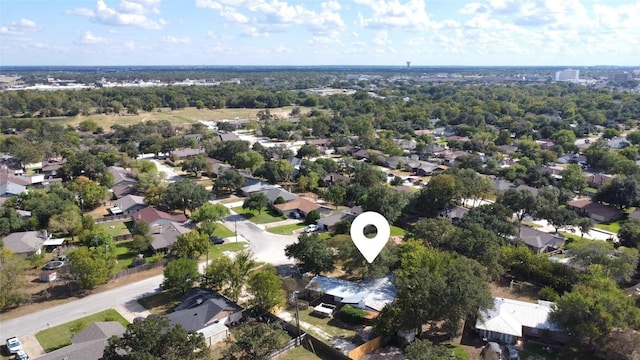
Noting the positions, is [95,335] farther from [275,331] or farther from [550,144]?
[550,144]

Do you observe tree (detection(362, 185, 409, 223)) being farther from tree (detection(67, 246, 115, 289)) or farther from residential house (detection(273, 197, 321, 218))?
tree (detection(67, 246, 115, 289))

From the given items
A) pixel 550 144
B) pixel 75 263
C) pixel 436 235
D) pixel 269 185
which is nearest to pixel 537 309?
pixel 436 235

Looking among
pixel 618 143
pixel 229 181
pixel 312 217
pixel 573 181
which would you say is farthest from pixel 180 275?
pixel 618 143

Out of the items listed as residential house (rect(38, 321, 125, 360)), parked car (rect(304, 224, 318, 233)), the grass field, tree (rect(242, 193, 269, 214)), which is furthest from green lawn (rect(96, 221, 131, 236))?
the grass field

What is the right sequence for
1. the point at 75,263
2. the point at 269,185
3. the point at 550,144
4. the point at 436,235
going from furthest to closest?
the point at 550,144, the point at 269,185, the point at 436,235, the point at 75,263

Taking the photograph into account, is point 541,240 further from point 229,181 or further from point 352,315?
point 229,181
